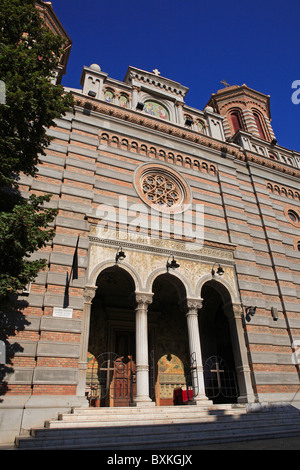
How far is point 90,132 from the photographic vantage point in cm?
1379

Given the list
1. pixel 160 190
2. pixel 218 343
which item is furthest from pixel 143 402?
pixel 160 190

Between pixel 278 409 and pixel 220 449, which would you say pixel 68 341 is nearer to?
pixel 220 449

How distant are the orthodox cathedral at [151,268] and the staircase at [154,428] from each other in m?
1.15

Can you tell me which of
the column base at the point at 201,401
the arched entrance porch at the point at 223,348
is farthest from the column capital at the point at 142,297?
the column base at the point at 201,401

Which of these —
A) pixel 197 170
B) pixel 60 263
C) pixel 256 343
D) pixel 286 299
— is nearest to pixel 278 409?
pixel 256 343

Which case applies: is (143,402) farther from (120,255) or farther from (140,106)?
(140,106)

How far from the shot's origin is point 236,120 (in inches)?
945

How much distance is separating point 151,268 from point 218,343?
18.9 feet

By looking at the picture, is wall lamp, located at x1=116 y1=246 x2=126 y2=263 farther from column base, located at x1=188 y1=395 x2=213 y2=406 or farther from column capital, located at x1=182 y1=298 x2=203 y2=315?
column base, located at x1=188 y1=395 x2=213 y2=406

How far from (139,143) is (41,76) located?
7383 millimetres

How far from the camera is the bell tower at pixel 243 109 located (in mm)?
23172

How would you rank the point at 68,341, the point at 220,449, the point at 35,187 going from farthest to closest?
the point at 35,187
the point at 68,341
the point at 220,449

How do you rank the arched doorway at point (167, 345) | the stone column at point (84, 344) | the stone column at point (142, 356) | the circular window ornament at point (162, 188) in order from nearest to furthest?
the stone column at point (84, 344)
the stone column at point (142, 356)
the arched doorway at point (167, 345)
the circular window ornament at point (162, 188)

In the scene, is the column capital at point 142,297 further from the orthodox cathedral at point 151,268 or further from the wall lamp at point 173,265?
the wall lamp at point 173,265
